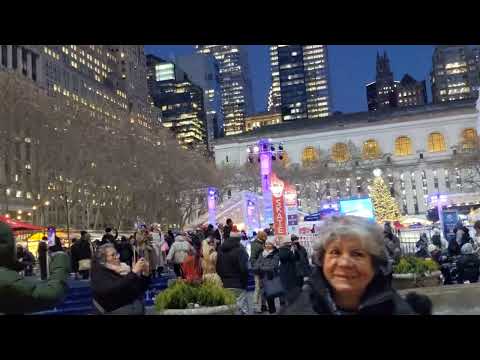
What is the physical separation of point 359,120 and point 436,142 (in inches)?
437

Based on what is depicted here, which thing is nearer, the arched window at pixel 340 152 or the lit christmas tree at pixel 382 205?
the lit christmas tree at pixel 382 205

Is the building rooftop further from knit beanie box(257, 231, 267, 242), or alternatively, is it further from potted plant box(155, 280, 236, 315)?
potted plant box(155, 280, 236, 315)

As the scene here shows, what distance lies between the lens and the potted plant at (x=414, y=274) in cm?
962

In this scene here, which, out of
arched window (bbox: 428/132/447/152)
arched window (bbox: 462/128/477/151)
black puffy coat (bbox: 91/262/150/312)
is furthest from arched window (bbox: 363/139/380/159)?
black puffy coat (bbox: 91/262/150/312)

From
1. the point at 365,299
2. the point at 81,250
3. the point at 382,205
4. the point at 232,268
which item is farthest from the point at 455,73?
the point at 365,299

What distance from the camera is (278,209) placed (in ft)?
62.3

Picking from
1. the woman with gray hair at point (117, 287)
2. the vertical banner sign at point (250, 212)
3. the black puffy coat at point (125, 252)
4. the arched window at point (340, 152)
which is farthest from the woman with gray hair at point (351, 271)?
the arched window at point (340, 152)

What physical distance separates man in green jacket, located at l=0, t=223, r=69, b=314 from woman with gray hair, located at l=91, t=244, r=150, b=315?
74.0 inches

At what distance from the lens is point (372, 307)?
2807 millimetres

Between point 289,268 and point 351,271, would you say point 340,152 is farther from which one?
point 351,271

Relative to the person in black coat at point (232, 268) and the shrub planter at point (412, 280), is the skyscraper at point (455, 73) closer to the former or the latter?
the shrub planter at point (412, 280)

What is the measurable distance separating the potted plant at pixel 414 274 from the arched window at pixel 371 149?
222ft
